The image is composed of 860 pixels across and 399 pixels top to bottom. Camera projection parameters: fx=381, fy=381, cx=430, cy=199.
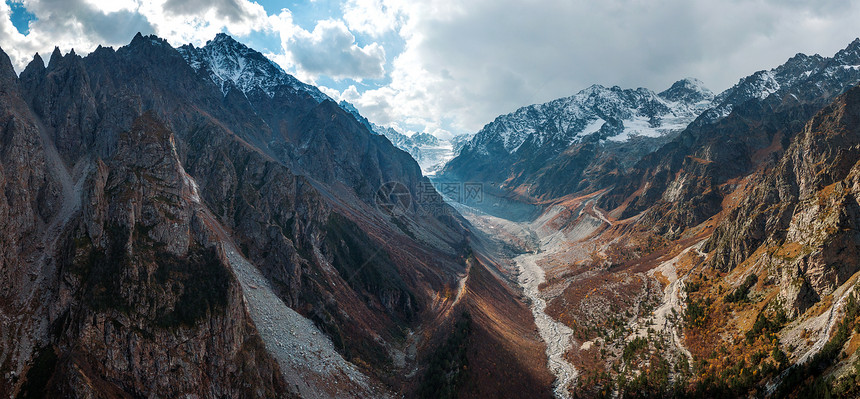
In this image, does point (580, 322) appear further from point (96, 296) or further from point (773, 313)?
point (96, 296)

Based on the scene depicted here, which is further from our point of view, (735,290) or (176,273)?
(735,290)

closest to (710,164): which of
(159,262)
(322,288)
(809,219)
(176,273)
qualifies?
(809,219)

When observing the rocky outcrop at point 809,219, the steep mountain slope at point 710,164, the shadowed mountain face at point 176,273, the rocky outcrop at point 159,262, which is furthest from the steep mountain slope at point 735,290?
the rocky outcrop at point 159,262

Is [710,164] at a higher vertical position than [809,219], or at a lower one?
higher

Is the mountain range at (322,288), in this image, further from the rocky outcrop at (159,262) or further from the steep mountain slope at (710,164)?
the steep mountain slope at (710,164)

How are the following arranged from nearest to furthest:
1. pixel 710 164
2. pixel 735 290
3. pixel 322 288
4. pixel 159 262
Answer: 1. pixel 159 262
2. pixel 735 290
3. pixel 322 288
4. pixel 710 164

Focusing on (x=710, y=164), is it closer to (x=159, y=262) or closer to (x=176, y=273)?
(x=176, y=273)

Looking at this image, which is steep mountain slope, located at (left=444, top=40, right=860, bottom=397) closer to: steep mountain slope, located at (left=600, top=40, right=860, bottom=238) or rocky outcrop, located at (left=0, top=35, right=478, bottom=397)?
steep mountain slope, located at (left=600, top=40, right=860, bottom=238)

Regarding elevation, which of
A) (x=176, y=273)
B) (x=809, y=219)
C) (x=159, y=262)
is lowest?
(x=176, y=273)
